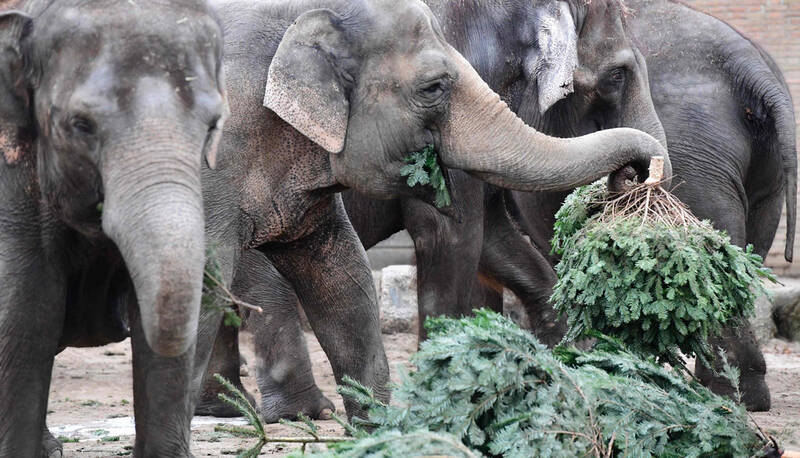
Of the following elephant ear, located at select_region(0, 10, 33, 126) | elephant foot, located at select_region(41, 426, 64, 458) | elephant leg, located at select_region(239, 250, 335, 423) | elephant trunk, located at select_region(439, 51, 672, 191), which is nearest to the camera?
elephant ear, located at select_region(0, 10, 33, 126)

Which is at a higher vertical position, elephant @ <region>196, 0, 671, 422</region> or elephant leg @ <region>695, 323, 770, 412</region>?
elephant @ <region>196, 0, 671, 422</region>

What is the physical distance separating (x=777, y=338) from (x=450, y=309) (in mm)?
4569

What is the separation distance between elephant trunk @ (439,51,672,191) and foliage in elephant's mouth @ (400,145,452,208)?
4cm

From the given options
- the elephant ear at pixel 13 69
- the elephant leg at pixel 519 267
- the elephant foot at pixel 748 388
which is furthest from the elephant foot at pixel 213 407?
the elephant ear at pixel 13 69

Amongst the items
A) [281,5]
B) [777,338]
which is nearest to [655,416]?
[281,5]

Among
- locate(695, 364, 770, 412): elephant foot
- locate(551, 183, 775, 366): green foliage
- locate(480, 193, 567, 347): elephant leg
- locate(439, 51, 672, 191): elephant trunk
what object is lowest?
locate(695, 364, 770, 412): elephant foot

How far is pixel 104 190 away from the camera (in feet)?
11.3

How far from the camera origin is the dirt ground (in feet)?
17.8

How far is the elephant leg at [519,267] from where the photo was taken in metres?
7.21

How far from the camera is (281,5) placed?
4.77 meters

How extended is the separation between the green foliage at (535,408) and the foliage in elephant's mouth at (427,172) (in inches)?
19.7

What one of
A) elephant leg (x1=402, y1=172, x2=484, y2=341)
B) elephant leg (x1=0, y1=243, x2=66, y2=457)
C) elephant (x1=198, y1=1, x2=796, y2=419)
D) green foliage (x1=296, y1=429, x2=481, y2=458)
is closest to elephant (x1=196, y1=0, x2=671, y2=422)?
elephant leg (x1=0, y1=243, x2=66, y2=457)

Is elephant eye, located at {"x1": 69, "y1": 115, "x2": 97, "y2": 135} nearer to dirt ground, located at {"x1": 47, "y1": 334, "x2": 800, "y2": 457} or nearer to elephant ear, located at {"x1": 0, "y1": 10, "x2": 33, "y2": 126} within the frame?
elephant ear, located at {"x1": 0, "y1": 10, "x2": 33, "y2": 126}

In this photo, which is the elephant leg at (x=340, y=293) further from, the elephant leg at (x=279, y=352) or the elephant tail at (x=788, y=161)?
the elephant tail at (x=788, y=161)
